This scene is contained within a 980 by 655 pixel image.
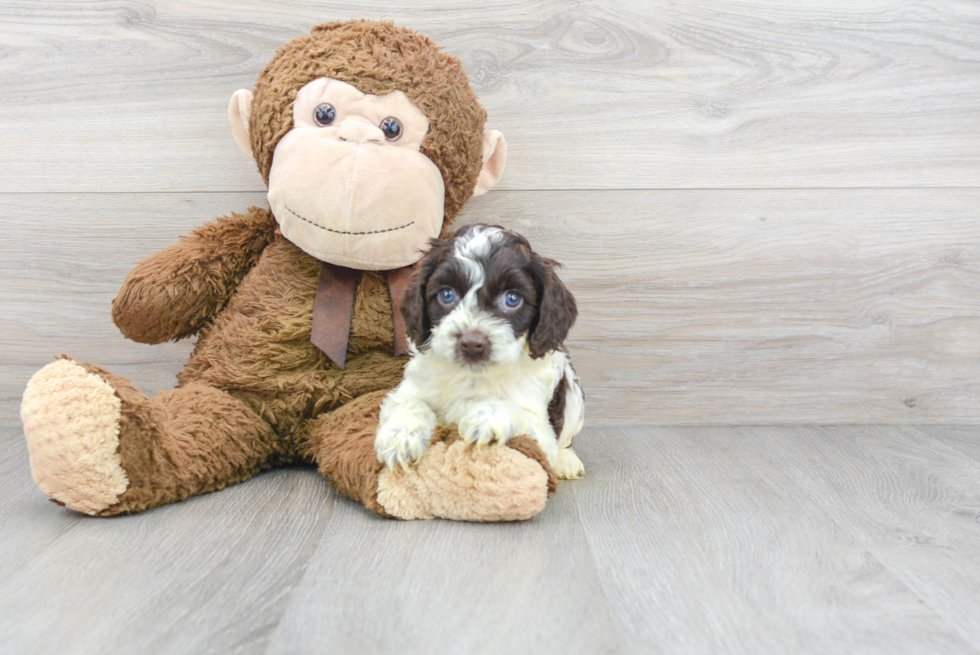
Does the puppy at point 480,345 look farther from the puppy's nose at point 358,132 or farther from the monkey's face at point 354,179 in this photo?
the puppy's nose at point 358,132

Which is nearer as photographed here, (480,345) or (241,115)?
(480,345)

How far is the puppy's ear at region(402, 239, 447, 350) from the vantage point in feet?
4.95

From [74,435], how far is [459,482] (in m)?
0.68

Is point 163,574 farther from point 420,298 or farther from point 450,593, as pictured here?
point 420,298

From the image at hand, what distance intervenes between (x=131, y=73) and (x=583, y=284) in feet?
4.42

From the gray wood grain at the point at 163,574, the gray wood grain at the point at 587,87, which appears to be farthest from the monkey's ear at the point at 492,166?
the gray wood grain at the point at 163,574

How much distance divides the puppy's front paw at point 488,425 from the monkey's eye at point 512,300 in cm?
20

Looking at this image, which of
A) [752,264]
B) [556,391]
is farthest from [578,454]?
[752,264]

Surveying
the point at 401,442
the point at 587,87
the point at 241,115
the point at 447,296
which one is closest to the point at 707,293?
the point at 587,87

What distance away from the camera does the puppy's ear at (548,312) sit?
148 cm

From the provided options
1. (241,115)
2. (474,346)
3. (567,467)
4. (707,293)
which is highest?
(241,115)

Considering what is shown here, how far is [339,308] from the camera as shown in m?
1.79

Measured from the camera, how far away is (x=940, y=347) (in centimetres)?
227

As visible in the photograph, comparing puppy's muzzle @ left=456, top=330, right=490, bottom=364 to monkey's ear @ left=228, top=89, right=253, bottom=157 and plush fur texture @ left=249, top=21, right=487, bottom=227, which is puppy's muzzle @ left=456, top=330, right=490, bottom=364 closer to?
plush fur texture @ left=249, top=21, right=487, bottom=227
